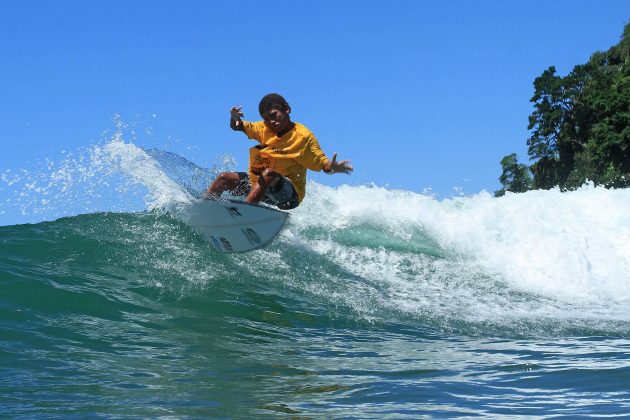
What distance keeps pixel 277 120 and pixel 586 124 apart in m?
42.1

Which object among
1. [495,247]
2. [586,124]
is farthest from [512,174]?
[495,247]

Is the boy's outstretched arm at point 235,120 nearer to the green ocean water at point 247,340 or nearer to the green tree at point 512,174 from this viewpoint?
the green ocean water at point 247,340

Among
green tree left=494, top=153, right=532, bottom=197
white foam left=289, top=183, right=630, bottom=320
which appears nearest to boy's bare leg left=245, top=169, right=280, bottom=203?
white foam left=289, top=183, right=630, bottom=320

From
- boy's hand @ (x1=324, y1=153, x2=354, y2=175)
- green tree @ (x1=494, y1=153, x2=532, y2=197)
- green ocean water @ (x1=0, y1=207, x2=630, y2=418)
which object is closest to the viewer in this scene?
green ocean water @ (x1=0, y1=207, x2=630, y2=418)

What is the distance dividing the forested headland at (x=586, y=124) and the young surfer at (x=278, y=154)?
34495 mm

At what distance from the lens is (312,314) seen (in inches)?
272

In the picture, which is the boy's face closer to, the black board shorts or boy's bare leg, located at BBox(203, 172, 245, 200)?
the black board shorts

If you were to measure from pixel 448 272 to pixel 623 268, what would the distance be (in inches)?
137

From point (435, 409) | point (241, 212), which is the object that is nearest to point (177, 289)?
point (241, 212)

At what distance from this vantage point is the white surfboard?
26.0ft

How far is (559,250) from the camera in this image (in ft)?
38.8

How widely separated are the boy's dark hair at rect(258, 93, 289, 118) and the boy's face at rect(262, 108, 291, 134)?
0.03m

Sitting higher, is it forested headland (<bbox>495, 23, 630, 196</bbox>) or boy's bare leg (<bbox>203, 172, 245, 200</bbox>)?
forested headland (<bbox>495, 23, 630, 196</bbox>)

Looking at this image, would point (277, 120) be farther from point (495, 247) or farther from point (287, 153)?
point (495, 247)
